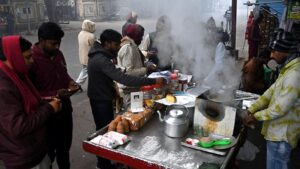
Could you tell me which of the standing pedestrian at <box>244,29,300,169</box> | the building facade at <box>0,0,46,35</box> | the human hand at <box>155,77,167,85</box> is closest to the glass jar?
the human hand at <box>155,77,167,85</box>

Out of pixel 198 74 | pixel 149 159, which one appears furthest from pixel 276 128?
pixel 198 74

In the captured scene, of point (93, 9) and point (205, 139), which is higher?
point (93, 9)

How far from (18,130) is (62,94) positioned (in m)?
0.68

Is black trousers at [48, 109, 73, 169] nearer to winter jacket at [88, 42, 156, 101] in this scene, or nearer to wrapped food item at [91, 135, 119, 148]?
winter jacket at [88, 42, 156, 101]

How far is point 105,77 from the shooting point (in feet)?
8.39

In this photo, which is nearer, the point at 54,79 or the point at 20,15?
the point at 54,79

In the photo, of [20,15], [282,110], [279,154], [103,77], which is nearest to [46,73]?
[103,77]

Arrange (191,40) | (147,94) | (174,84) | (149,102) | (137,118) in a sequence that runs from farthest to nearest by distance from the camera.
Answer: (191,40) → (174,84) → (147,94) → (149,102) → (137,118)

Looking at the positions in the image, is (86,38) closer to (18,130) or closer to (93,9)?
(18,130)

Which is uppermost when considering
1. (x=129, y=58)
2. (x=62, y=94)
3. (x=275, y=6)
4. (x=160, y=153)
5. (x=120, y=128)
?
(x=275, y=6)

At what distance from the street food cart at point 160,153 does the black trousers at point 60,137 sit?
23.3 inches

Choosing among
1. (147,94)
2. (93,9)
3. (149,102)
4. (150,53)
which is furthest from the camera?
(93,9)

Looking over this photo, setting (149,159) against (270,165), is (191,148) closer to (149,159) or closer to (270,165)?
(149,159)

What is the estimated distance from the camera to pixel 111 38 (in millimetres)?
2500
